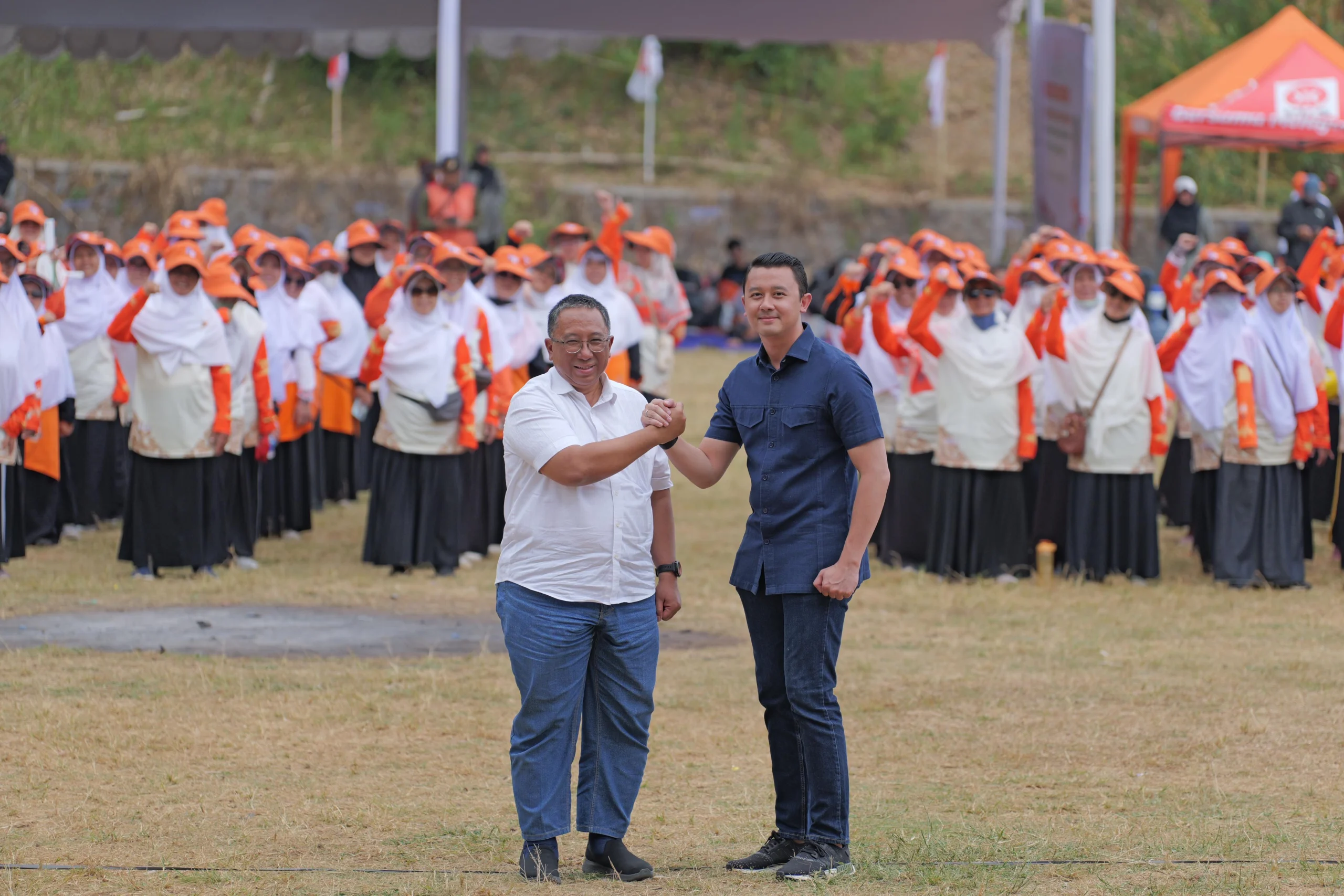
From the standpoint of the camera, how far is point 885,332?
1095cm

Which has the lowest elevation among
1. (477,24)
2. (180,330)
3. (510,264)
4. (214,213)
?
(180,330)

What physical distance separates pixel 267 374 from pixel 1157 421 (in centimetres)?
547

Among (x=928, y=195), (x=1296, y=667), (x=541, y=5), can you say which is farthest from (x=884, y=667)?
(x=928, y=195)

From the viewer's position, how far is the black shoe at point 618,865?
516cm

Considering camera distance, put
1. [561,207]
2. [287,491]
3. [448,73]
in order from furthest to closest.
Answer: [561,207] → [448,73] → [287,491]

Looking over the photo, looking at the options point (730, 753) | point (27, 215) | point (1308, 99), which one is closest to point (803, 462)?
point (730, 753)

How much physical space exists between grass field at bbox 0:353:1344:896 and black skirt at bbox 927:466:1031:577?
598 mm

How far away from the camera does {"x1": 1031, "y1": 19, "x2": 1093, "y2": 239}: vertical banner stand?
16.7 m

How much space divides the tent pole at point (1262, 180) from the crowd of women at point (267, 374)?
15.7 m

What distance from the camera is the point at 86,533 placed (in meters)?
12.1

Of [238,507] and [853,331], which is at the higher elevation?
[853,331]

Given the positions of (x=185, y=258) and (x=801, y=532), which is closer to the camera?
(x=801, y=532)

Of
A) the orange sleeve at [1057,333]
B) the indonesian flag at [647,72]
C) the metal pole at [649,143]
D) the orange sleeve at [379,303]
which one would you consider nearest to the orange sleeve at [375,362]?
the orange sleeve at [379,303]

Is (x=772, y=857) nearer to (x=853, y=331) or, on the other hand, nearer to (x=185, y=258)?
(x=185, y=258)
